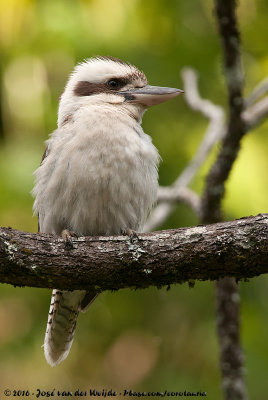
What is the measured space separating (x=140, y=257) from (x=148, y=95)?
1424mm

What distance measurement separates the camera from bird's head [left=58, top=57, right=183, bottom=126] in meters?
4.42

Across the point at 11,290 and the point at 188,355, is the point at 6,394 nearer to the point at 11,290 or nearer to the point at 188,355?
the point at 11,290

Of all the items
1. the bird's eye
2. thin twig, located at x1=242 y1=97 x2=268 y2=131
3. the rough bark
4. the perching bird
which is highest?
the bird's eye

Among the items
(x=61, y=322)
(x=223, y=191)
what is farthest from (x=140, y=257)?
(x=223, y=191)

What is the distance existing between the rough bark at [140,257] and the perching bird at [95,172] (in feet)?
1.03

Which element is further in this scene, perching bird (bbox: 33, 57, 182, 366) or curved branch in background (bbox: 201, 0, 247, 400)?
curved branch in background (bbox: 201, 0, 247, 400)

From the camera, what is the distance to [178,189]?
5.23 meters

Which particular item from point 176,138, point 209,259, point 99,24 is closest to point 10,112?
point 99,24

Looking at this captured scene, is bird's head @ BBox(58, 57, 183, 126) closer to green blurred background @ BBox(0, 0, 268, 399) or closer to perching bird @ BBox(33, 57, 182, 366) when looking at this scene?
perching bird @ BBox(33, 57, 182, 366)

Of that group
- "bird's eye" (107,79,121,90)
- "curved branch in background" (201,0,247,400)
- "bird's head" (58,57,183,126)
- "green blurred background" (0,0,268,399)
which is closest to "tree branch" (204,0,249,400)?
"curved branch in background" (201,0,247,400)

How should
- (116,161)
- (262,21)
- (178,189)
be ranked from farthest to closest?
(262,21) < (178,189) < (116,161)

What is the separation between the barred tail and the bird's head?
43.2 inches

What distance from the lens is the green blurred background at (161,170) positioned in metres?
5.36

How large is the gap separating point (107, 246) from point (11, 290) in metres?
2.26
